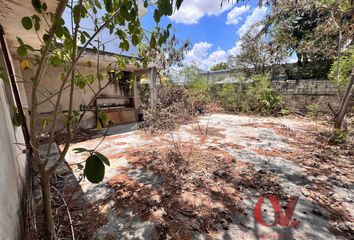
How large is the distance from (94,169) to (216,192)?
1.98 m

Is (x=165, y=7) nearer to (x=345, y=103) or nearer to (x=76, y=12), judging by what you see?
(x=76, y=12)

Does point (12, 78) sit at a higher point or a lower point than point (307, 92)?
higher

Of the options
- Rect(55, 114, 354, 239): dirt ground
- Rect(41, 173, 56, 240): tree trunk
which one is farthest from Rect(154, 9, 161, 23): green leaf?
Rect(55, 114, 354, 239): dirt ground

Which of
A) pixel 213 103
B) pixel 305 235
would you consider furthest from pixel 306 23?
pixel 305 235

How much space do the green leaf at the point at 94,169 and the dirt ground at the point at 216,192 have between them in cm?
108

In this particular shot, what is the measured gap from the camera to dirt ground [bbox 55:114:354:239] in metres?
1.84

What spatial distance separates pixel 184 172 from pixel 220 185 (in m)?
0.59

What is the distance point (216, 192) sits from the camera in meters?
2.45

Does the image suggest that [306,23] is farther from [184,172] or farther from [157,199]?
[157,199]

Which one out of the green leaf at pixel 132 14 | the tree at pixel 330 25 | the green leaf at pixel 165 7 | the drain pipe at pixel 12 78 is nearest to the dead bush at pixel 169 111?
the drain pipe at pixel 12 78

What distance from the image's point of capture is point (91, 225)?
6.23 ft

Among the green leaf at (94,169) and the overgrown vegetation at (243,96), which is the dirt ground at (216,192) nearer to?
the green leaf at (94,169)

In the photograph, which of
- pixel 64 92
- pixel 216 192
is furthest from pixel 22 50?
pixel 64 92

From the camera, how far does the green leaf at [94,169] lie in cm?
81
